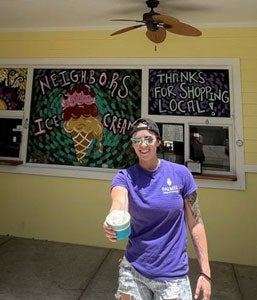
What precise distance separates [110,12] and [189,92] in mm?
1368

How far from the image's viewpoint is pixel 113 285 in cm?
270

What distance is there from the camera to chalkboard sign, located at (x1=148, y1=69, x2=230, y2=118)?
3.47 meters

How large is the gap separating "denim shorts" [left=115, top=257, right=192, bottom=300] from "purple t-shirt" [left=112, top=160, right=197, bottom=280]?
3 centimetres

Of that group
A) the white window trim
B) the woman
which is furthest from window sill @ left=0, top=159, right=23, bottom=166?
the woman

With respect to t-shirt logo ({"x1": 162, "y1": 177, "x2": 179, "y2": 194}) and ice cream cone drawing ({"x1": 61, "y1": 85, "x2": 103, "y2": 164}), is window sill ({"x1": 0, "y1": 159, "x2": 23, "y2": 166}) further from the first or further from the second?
t-shirt logo ({"x1": 162, "y1": 177, "x2": 179, "y2": 194})

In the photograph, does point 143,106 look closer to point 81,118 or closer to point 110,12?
point 81,118

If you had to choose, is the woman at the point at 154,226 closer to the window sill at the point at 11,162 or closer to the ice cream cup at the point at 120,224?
the ice cream cup at the point at 120,224

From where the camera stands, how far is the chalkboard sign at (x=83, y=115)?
368cm

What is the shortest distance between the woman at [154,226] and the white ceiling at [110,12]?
2268 millimetres

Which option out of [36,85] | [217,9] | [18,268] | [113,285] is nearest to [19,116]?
[36,85]

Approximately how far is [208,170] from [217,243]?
89cm

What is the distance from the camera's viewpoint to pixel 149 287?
4.51 ft

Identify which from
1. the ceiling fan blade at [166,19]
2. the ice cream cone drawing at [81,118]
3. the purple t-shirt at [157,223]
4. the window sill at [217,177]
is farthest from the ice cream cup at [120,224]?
the ice cream cone drawing at [81,118]

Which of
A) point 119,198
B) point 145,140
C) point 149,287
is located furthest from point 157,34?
point 149,287
